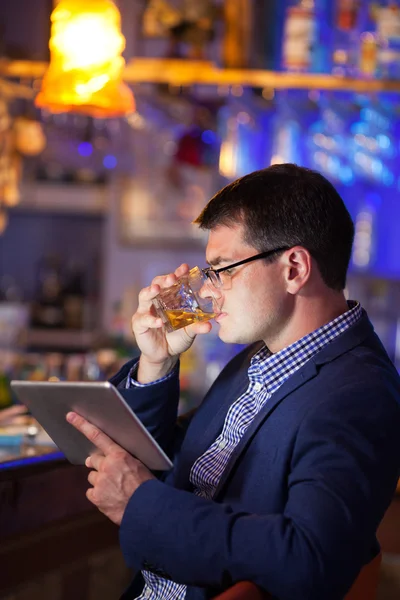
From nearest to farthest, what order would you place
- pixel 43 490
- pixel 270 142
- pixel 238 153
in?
pixel 43 490
pixel 238 153
pixel 270 142

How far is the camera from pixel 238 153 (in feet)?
13.6

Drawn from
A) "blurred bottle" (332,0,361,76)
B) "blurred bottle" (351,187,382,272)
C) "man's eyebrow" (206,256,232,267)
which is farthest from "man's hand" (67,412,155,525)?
"blurred bottle" (351,187,382,272)

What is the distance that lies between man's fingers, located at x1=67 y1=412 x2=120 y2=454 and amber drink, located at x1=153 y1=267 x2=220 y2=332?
34cm

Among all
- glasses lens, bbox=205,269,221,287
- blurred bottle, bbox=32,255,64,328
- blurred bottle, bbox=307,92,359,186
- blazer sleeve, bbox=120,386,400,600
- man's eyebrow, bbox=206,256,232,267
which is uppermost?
blurred bottle, bbox=307,92,359,186

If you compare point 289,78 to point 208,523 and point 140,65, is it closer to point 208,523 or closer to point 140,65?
point 140,65

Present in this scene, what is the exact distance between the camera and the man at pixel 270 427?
1.35 m

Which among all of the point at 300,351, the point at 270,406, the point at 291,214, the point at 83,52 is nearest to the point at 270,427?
the point at 270,406

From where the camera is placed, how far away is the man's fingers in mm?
1568

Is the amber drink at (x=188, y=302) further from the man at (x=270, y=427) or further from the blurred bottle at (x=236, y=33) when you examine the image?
the blurred bottle at (x=236, y=33)

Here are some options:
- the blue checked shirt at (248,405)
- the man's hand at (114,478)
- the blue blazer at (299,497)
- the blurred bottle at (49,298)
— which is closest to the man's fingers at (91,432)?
the man's hand at (114,478)

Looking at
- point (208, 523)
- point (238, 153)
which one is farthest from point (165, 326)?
point (238, 153)

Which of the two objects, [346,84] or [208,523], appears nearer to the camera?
[208,523]

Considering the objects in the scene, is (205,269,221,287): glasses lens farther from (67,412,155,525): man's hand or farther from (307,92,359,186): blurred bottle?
(307,92,359,186): blurred bottle

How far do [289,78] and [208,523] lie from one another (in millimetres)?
2346
